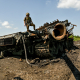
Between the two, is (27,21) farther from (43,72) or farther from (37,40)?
(43,72)

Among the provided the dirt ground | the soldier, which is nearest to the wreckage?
the soldier

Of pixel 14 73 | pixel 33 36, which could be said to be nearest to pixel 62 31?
pixel 33 36

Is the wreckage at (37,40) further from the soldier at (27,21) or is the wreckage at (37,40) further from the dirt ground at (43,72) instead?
the dirt ground at (43,72)

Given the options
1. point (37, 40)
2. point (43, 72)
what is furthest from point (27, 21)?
point (43, 72)

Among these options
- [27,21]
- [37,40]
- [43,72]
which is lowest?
[43,72]

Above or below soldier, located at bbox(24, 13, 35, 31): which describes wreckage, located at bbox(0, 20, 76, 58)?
below

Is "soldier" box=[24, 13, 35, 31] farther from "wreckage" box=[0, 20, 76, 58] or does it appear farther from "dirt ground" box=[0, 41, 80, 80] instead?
"dirt ground" box=[0, 41, 80, 80]

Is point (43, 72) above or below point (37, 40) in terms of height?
below

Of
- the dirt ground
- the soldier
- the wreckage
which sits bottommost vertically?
the dirt ground

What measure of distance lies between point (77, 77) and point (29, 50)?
4.00m

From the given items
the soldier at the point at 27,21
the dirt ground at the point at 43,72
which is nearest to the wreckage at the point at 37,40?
the soldier at the point at 27,21

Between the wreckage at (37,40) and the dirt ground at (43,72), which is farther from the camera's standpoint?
the wreckage at (37,40)

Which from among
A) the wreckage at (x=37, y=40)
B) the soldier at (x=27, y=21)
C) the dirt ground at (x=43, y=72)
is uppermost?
the soldier at (x=27, y=21)

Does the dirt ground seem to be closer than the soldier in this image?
Yes
